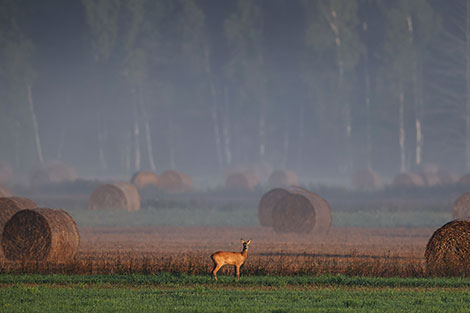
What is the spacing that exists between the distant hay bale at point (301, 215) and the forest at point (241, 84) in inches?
1900

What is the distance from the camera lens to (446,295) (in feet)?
57.1

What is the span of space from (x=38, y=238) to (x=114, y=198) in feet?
65.2

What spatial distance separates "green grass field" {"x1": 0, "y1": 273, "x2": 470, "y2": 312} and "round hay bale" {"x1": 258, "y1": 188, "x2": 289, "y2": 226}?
1746 cm

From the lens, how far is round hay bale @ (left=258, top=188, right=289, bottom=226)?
1464 inches

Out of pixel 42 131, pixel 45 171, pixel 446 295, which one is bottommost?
pixel 446 295

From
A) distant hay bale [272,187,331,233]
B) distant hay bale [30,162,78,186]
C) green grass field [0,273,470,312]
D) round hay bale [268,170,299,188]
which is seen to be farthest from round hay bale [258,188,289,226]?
distant hay bale [30,162,78,186]

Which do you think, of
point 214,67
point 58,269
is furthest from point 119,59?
point 58,269

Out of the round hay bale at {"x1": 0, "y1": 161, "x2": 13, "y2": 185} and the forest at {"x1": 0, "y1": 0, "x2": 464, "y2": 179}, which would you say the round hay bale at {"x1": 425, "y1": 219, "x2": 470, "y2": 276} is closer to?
the round hay bale at {"x1": 0, "y1": 161, "x2": 13, "y2": 185}

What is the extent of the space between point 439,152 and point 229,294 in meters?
76.9

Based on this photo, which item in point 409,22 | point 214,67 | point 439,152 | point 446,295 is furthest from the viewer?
point 214,67

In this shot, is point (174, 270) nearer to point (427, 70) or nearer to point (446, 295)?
point (446, 295)

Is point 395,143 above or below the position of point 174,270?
above

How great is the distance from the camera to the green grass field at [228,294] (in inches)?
615

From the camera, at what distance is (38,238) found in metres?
23.5
